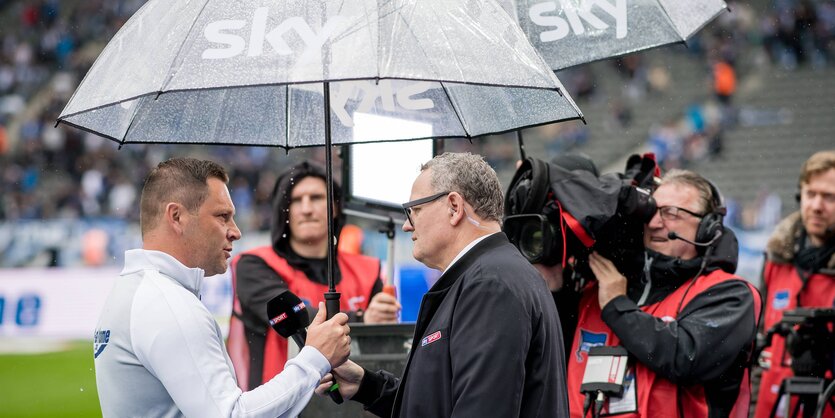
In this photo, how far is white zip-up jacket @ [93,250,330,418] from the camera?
2641mm

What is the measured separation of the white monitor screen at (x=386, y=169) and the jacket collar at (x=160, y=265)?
1566 millimetres

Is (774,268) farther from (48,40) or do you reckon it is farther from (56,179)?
(48,40)

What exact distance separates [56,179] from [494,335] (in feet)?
66.4

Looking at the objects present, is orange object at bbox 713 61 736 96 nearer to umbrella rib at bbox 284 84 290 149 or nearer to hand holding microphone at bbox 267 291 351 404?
umbrella rib at bbox 284 84 290 149

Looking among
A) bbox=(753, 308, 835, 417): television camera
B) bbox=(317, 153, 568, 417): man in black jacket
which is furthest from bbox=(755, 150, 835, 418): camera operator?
bbox=(317, 153, 568, 417): man in black jacket

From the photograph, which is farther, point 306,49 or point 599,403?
point 599,403

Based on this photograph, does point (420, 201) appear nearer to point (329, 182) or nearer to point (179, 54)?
point (329, 182)

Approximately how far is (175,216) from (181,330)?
41 cm

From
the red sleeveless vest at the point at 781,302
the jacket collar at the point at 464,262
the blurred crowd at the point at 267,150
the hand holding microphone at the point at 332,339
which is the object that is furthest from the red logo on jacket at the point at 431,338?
the blurred crowd at the point at 267,150

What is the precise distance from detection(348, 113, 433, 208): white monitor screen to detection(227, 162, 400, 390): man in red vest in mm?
330

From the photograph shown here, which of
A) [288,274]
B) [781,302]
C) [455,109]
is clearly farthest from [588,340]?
[781,302]

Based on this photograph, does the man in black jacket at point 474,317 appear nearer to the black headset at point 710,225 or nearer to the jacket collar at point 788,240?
the black headset at point 710,225

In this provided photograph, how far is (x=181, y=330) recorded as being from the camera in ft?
8.75

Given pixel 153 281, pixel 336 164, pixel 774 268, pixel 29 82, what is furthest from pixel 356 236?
pixel 29 82
